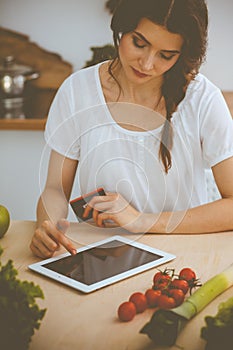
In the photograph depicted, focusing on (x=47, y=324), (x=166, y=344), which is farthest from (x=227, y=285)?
(x=47, y=324)

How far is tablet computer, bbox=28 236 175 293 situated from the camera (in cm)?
127

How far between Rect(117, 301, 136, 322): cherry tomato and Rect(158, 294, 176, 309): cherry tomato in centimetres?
6

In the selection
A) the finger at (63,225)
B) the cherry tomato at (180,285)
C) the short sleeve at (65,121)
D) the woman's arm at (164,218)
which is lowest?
the woman's arm at (164,218)

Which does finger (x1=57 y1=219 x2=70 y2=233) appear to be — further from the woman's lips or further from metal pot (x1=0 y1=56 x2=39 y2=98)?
metal pot (x1=0 y1=56 x2=39 y2=98)

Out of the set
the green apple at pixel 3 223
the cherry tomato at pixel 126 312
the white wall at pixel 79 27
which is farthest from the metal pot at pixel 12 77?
the cherry tomato at pixel 126 312

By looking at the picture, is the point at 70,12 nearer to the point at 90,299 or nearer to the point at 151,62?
the point at 151,62

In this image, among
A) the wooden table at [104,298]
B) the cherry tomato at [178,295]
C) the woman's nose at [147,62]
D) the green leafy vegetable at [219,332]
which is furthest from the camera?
the woman's nose at [147,62]

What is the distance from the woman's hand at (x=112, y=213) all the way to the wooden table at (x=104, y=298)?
3cm

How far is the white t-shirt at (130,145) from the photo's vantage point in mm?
1752

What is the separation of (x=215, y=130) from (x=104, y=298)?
2.28 feet

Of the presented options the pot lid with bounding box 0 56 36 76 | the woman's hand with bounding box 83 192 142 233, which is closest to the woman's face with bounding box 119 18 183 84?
the woman's hand with bounding box 83 192 142 233

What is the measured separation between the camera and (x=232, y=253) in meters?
1.43

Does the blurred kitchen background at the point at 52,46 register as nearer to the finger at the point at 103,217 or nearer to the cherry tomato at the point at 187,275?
the finger at the point at 103,217

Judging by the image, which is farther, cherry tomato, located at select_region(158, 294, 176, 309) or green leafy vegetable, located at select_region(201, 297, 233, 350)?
cherry tomato, located at select_region(158, 294, 176, 309)
